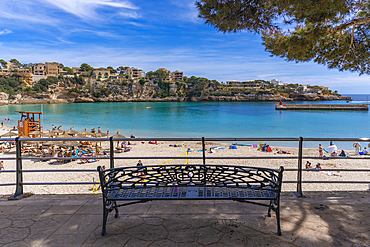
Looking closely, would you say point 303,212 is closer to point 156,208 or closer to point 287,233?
point 287,233

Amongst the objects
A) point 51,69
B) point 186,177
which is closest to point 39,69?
point 51,69

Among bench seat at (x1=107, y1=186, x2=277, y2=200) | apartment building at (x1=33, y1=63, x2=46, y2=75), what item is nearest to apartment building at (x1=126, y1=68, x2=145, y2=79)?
apartment building at (x1=33, y1=63, x2=46, y2=75)

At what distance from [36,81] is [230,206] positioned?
432 feet

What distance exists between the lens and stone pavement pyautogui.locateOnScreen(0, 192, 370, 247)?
2.03 meters

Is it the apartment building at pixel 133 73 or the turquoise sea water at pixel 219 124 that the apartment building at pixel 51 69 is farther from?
the turquoise sea water at pixel 219 124

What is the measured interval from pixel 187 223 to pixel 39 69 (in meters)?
143

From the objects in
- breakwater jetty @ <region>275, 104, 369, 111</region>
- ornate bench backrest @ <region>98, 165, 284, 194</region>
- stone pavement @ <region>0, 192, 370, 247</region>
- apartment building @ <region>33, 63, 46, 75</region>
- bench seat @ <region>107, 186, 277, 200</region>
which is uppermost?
apartment building @ <region>33, 63, 46, 75</region>

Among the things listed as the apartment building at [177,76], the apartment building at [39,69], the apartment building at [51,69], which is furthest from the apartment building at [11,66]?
the apartment building at [177,76]

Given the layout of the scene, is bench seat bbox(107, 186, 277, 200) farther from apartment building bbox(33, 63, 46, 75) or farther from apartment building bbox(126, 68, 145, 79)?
apartment building bbox(126, 68, 145, 79)

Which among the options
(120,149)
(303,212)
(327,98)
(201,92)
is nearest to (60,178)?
(120,149)

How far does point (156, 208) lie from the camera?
2719 mm

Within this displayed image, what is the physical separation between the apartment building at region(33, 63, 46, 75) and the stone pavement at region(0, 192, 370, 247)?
14081 centimetres

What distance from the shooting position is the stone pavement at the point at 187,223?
2.03m

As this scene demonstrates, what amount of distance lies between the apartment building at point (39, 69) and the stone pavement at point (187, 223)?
141 metres
